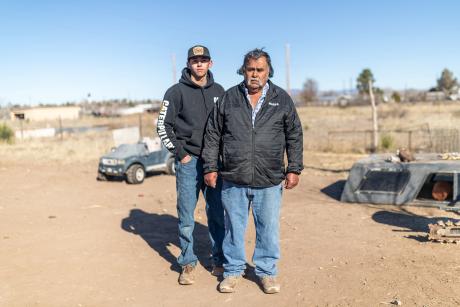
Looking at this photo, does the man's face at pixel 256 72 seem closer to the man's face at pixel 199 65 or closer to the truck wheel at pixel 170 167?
the man's face at pixel 199 65

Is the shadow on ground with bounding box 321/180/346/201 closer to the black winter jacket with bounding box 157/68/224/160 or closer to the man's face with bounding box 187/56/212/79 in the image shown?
the black winter jacket with bounding box 157/68/224/160

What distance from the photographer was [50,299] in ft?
13.6

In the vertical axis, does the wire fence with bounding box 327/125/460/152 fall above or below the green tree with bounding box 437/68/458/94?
below

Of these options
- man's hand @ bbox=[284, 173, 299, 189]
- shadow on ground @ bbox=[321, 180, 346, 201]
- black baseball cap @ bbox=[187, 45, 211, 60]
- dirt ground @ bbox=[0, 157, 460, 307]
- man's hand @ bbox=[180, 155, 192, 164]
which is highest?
black baseball cap @ bbox=[187, 45, 211, 60]

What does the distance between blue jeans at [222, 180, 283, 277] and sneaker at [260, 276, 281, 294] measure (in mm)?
36

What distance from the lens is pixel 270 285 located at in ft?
13.4

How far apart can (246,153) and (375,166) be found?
14.3 ft

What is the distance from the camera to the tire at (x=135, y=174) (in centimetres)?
1112

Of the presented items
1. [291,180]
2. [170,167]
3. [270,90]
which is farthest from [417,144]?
[270,90]

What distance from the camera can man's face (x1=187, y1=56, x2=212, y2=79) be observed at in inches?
169

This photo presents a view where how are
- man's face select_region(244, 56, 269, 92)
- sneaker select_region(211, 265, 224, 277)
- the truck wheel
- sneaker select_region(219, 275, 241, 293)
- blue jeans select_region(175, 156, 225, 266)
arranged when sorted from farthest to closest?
the truck wheel, sneaker select_region(211, 265, 224, 277), blue jeans select_region(175, 156, 225, 266), sneaker select_region(219, 275, 241, 293), man's face select_region(244, 56, 269, 92)

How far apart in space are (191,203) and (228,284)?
0.80m

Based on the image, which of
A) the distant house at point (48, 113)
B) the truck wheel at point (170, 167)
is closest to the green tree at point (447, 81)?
the distant house at point (48, 113)

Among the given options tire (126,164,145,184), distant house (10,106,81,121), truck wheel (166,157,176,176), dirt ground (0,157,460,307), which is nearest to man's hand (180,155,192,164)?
dirt ground (0,157,460,307)
